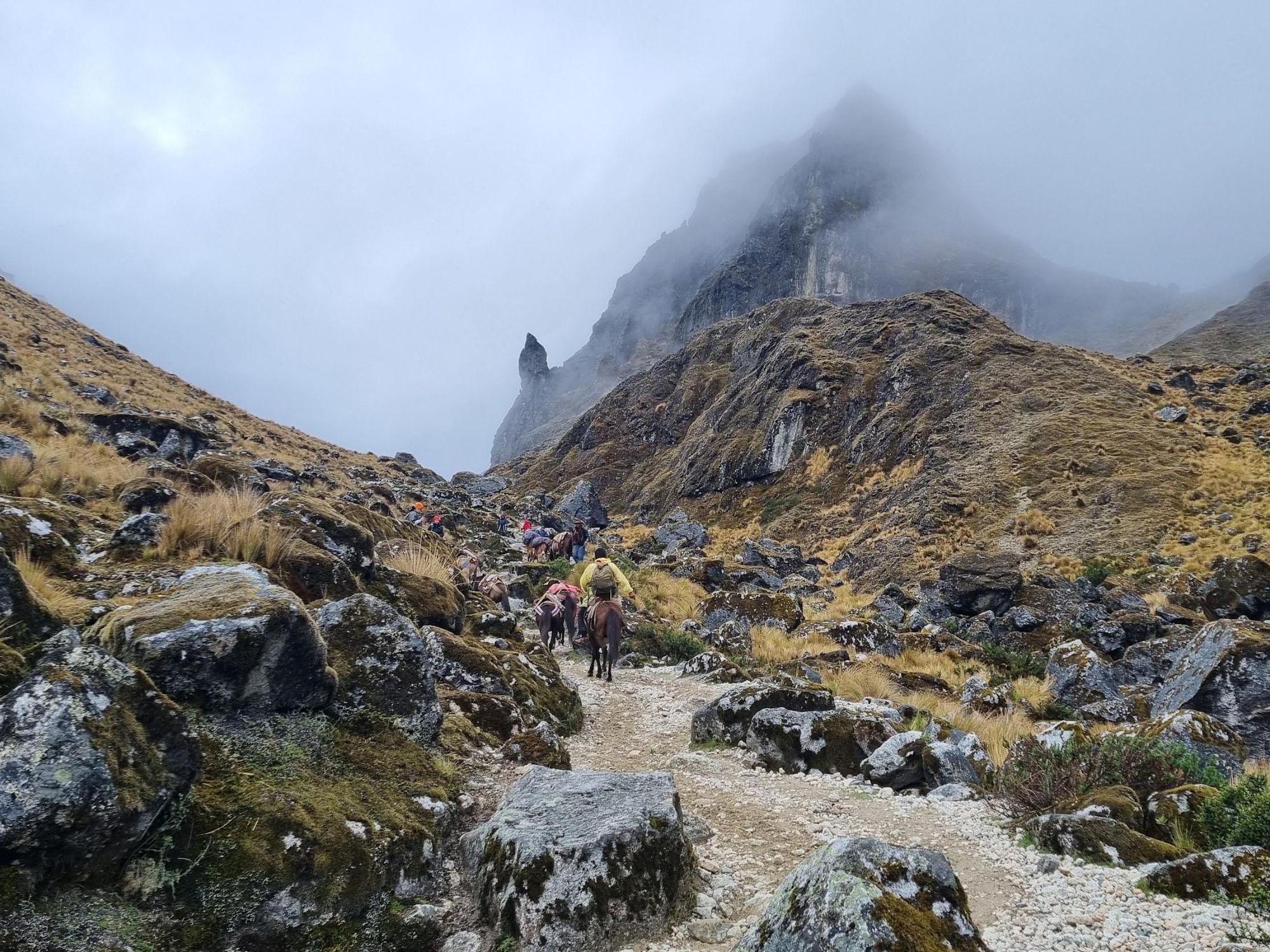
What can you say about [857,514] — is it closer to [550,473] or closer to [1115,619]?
[1115,619]

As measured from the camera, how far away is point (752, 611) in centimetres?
1888

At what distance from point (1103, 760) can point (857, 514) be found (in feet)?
141

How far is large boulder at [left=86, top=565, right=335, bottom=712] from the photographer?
4090 mm

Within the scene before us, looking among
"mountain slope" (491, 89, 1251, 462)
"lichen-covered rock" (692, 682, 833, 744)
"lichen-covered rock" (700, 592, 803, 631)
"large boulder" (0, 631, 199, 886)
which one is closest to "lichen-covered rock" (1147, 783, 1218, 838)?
"lichen-covered rock" (692, 682, 833, 744)

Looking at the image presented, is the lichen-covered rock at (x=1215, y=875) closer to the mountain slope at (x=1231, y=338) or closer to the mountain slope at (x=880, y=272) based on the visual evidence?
the mountain slope at (x=1231, y=338)

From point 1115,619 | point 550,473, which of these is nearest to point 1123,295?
point 550,473

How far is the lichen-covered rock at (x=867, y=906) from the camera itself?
9.22ft

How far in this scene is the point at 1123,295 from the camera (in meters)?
170

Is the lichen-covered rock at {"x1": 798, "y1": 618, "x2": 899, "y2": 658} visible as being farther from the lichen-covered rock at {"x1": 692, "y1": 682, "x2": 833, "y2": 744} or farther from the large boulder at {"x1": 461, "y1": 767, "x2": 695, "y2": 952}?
the large boulder at {"x1": 461, "y1": 767, "x2": 695, "y2": 952}

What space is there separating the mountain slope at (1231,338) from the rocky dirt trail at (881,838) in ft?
268

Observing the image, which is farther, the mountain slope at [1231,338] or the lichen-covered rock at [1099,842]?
the mountain slope at [1231,338]

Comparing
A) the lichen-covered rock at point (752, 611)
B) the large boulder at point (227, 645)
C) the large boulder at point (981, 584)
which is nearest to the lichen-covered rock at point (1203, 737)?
the large boulder at point (227, 645)

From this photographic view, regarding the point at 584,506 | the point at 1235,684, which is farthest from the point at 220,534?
the point at 584,506

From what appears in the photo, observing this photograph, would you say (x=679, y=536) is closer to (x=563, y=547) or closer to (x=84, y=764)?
(x=563, y=547)
